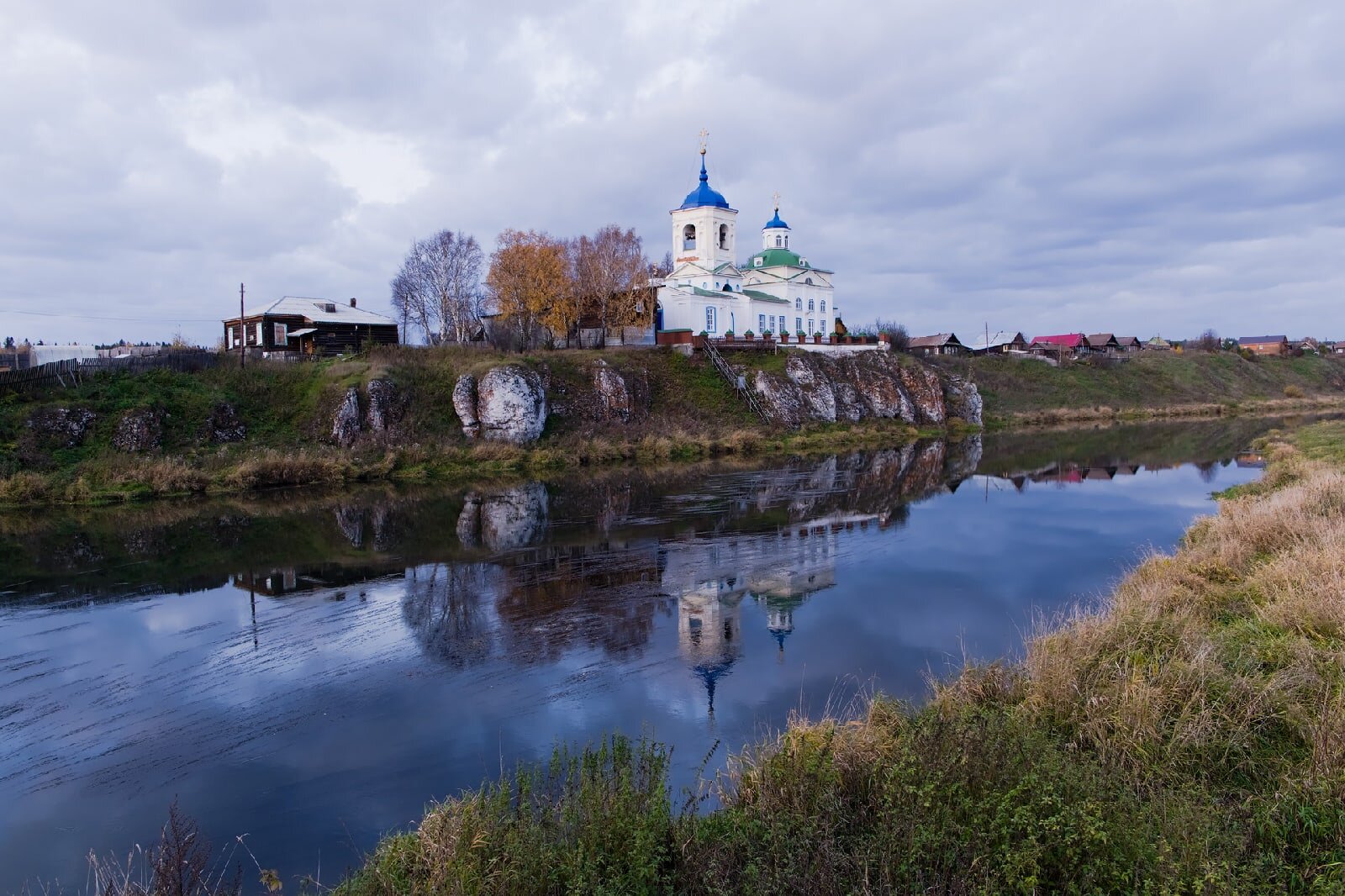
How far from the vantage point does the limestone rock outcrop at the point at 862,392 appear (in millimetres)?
49156

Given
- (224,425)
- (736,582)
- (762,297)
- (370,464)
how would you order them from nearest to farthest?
1. (736,582)
2. (370,464)
3. (224,425)
4. (762,297)

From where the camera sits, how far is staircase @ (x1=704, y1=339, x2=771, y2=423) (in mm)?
47550

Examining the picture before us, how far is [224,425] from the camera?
3444cm

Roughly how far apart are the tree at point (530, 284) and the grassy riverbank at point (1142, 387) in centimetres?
3183

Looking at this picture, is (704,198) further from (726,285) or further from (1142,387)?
(1142,387)

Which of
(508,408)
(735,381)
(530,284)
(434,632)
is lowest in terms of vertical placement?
(434,632)

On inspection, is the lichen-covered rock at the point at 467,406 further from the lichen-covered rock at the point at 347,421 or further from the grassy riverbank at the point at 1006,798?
the grassy riverbank at the point at 1006,798

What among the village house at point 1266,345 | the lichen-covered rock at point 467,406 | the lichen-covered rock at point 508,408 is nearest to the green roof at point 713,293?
the lichen-covered rock at point 508,408

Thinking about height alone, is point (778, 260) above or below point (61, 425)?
above

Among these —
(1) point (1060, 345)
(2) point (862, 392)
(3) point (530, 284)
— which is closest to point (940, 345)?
(1) point (1060, 345)

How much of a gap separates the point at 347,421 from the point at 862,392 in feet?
106

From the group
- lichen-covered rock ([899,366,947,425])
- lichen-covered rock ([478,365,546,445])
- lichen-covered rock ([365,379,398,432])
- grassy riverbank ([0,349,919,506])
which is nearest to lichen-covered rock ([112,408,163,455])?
grassy riverbank ([0,349,919,506])

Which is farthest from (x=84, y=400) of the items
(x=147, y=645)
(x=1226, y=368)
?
(x=1226, y=368)

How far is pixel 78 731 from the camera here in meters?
10.1
